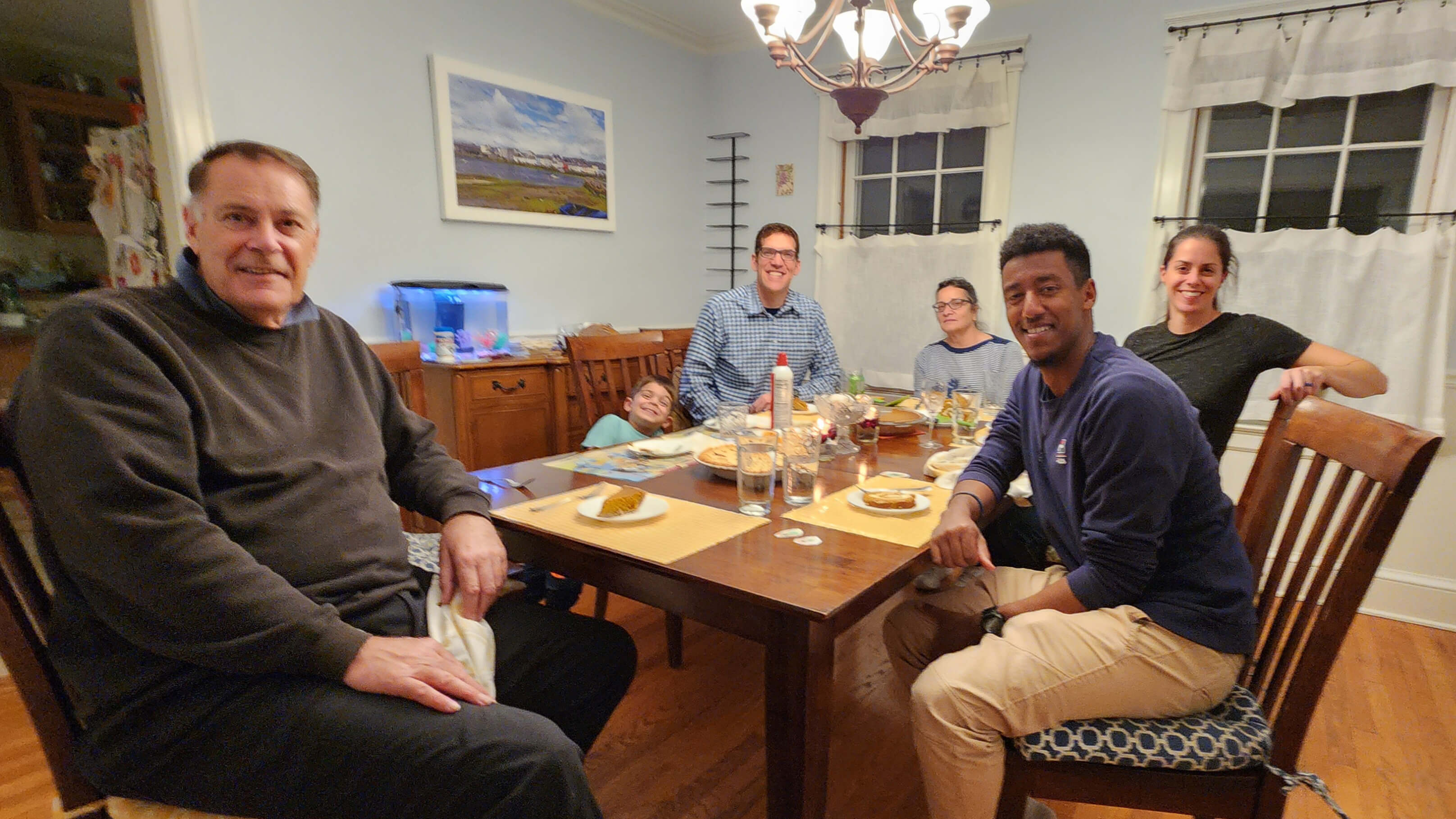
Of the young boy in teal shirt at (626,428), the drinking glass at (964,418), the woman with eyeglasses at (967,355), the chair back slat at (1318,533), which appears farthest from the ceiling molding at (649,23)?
the chair back slat at (1318,533)

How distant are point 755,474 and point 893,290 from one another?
275cm

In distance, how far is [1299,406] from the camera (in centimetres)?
133

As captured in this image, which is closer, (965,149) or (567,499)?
(567,499)

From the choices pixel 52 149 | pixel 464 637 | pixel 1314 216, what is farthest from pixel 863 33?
pixel 52 149

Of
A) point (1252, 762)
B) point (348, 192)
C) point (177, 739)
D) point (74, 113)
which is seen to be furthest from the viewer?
point (74, 113)

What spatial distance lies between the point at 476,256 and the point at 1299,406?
10.6 feet

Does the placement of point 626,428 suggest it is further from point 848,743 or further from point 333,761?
point 333,761

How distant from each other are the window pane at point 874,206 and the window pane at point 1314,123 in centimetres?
176

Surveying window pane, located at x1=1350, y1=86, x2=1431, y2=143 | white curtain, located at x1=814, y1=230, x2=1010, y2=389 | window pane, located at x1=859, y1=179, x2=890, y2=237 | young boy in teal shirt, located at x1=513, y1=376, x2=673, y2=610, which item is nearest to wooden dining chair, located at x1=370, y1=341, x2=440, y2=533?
young boy in teal shirt, located at x1=513, y1=376, x2=673, y2=610

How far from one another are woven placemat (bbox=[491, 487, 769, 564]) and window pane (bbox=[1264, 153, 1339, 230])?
300 centimetres

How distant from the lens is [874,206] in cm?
405

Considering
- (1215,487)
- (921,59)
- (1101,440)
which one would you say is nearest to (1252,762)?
(1215,487)

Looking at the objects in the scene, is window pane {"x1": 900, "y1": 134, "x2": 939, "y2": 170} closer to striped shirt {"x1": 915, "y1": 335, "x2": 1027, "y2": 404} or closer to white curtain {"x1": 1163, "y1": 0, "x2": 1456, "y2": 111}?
white curtain {"x1": 1163, "y1": 0, "x2": 1456, "y2": 111}

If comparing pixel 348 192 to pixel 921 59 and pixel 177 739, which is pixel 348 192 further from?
pixel 177 739
